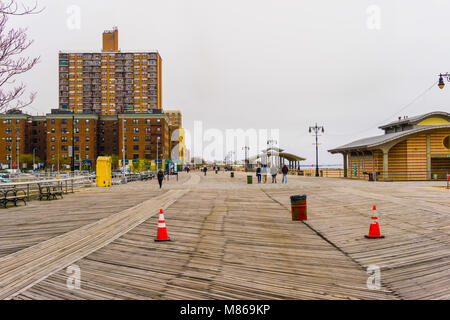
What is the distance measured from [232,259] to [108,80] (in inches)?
5401

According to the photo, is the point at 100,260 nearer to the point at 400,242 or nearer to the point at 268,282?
the point at 268,282

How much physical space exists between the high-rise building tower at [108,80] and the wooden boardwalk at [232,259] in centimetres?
12521

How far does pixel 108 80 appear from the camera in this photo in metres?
131

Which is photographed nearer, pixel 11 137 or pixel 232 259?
pixel 232 259

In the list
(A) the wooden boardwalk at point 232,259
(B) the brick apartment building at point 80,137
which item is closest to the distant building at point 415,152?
(A) the wooden boardwalk at point 232,259

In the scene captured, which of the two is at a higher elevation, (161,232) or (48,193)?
(48,193)

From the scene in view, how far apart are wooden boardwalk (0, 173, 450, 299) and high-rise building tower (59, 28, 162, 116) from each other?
125 meters

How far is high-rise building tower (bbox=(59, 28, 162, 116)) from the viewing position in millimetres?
129750

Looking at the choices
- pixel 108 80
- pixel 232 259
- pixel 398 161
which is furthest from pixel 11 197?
pixel 108 80

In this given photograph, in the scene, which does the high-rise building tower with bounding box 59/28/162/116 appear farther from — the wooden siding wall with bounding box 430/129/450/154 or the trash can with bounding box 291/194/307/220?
the trash can with bounding box 291/194/307/220

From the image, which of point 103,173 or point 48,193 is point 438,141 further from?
point 48,193

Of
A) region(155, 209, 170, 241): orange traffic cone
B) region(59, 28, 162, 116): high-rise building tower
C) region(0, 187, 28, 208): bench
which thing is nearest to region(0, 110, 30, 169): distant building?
region(59, 28, 162, 116): high-rise building tower
